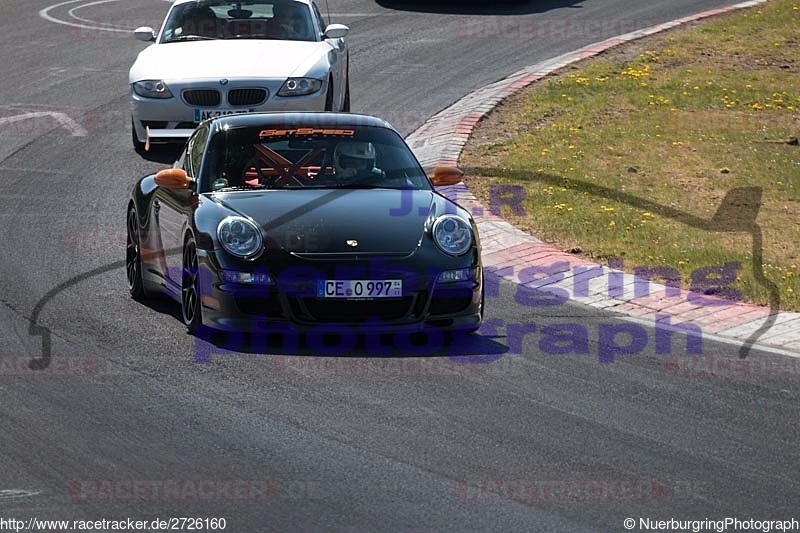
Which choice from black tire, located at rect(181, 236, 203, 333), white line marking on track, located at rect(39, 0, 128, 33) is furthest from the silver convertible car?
white line marking on track, located at rect(39, 0, 128, 33)

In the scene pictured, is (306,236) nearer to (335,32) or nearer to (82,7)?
(335,32)

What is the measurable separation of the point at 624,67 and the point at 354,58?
147 inches

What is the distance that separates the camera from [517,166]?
1438 centimetres

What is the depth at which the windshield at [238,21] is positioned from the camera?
1599 cm

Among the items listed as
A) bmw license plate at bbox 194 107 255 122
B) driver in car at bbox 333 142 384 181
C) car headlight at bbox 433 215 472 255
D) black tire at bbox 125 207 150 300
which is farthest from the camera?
bmw license plate at bbox 194 107 255 122

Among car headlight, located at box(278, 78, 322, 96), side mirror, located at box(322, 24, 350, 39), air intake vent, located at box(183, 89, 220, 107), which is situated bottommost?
air intake vent, located at box(183, 89, 220, 107)

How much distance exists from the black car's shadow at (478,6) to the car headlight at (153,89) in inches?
373

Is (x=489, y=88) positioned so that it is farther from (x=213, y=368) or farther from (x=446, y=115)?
(x=213, y=368)

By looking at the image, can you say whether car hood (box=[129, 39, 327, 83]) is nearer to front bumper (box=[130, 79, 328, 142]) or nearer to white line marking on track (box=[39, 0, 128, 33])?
front bumper (box=[130, 79, 328, 142])

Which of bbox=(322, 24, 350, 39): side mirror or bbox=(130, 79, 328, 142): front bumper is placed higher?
bbox=(322, 24, 350, 39): side mirror

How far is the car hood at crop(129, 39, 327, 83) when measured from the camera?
1489 centimetres

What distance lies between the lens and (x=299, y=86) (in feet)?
48.6

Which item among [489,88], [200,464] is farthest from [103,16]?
[200,464]

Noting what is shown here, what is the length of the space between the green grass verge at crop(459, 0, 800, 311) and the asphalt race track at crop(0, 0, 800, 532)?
1.80 metres
